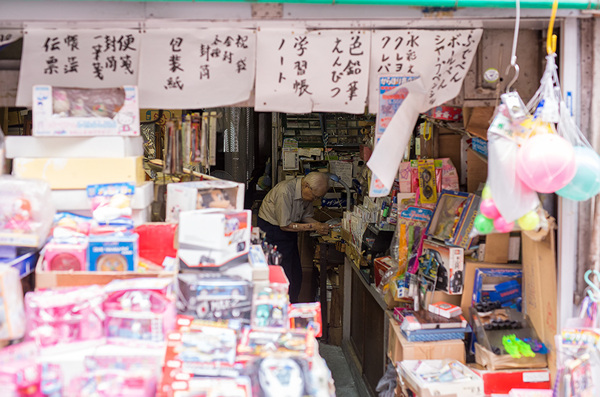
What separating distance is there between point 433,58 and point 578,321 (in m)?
1.80

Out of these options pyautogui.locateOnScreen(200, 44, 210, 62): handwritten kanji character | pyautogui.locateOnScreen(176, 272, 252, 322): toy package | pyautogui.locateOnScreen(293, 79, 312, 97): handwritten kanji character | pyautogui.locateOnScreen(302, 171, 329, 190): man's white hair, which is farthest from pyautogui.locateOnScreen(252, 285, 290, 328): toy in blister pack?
pyautogui.locateOnScreen(302, 171, 329, 190): man's white hair

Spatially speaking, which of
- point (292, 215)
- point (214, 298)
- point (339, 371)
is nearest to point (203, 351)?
point (214, 298)

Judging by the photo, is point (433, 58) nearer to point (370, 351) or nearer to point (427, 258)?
point (427, 258)

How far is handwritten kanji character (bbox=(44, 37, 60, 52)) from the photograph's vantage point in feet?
11.0

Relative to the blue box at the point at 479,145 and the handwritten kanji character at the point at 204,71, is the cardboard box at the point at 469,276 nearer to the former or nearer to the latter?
the blue box at the point at 479,145

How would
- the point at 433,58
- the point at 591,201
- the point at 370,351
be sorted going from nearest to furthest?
the point at 591,201 < the point at 433,58 < the point at 370,351

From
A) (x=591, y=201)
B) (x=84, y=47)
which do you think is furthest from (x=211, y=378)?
(x=591, y=201)

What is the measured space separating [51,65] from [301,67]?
1532 mm

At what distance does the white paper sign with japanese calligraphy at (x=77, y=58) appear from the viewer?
3.34 metres

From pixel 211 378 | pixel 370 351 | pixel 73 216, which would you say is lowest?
pixel 370 351

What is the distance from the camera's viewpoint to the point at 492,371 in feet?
11.7

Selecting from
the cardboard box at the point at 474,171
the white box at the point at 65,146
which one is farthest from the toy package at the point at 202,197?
the cardboard box at the point at 474,171

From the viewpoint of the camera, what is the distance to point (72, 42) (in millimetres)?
3357

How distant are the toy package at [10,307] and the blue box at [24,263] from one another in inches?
7.8
